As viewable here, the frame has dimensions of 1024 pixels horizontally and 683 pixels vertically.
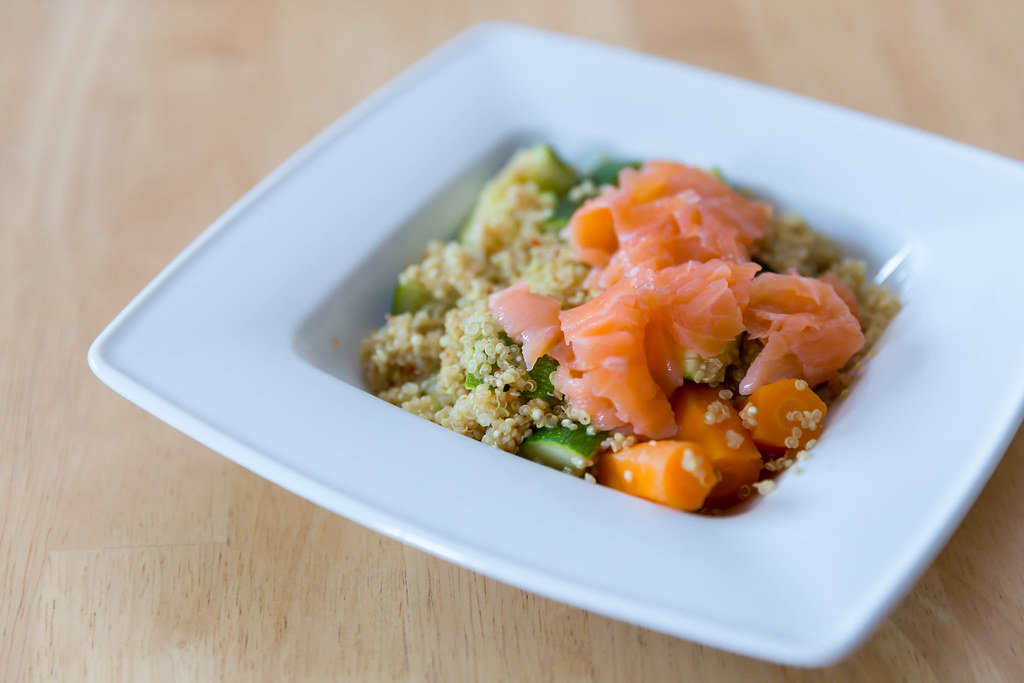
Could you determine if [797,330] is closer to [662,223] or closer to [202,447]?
[662,223]

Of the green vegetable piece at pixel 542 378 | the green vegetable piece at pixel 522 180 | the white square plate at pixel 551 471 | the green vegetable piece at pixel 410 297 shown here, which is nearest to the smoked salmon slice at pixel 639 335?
the green vegetable piece at pixel 542 378

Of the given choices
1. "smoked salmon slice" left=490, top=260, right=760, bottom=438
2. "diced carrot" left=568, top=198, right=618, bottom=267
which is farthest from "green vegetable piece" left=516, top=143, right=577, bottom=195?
"smoked salmon slice" left=490, top=260, right=760, bottom=438

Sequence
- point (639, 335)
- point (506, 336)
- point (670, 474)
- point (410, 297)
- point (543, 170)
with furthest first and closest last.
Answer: point (543, 170) → point (410, 297) → point (506, 336) → point (639, 335) → point (670, 474)

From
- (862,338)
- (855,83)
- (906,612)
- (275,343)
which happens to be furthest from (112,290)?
(855,83)

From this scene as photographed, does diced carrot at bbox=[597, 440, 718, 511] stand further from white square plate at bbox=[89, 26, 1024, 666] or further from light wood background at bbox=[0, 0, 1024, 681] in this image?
light wood background at bbox=[0, 0, 1024, 681]

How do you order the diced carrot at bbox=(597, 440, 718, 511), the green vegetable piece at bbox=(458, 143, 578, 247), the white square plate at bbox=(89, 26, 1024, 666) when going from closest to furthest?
the white square plate at bbox=(89, 26, 1024, 666) < the diced carrot at bbox=(597, 440, 718, 511) < the green vegetable piece at bbox=(458, 143, 578, 247)

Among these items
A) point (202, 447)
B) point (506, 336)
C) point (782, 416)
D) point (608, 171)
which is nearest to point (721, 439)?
point (782, 416)

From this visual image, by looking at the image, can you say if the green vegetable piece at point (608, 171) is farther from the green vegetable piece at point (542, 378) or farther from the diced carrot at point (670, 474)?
the diced carrot at point (670, 474)
